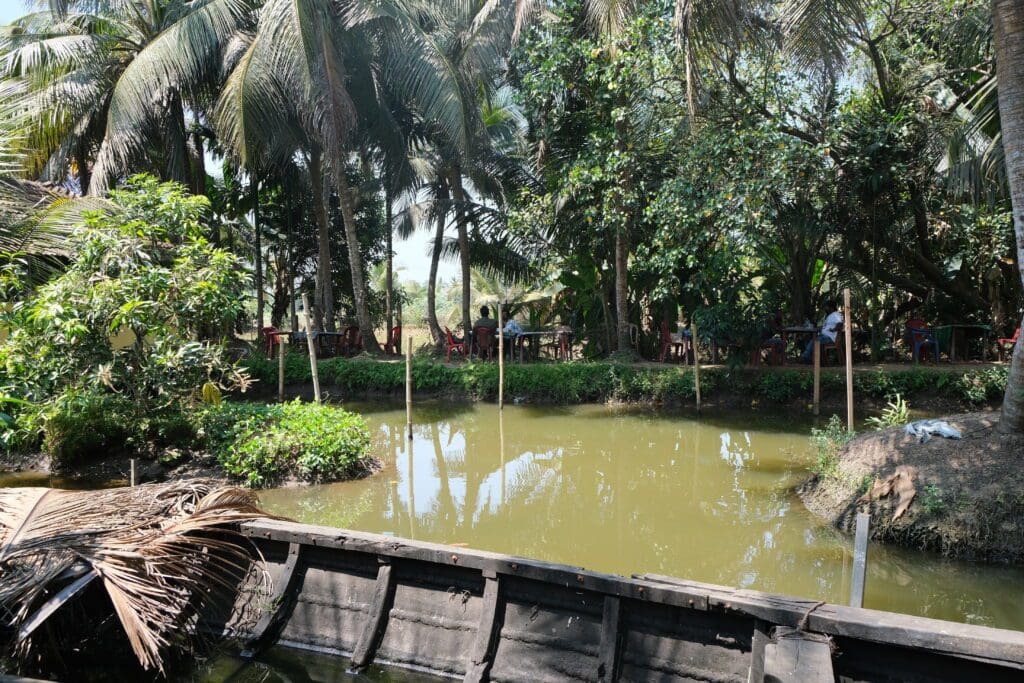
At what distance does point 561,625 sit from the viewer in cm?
450

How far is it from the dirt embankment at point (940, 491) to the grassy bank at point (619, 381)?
15.3 ft

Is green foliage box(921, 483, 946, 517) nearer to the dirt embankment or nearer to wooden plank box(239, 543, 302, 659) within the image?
the dirt embankment

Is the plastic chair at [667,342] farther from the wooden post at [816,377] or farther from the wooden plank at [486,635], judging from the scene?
the wooden plank at [486,635]

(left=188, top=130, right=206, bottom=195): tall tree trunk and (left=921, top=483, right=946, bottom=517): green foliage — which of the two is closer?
(left=921, top=483, right=946, bottom=517): green foliage

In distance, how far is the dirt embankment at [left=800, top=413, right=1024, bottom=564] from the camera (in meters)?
6.53

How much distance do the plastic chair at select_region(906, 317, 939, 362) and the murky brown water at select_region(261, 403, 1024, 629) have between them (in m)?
3.62

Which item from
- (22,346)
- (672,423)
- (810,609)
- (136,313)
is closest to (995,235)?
(672,423)

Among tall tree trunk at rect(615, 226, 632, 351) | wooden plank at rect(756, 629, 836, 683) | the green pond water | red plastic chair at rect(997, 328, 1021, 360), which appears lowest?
the green pond water

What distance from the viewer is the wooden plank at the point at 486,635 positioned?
4.44 meters

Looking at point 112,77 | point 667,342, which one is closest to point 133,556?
point 667,342

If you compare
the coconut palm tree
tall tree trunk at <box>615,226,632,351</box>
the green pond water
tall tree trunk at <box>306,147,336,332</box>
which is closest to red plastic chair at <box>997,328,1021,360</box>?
the green pond water

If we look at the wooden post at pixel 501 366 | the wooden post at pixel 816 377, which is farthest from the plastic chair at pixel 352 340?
the wooden post at pixel 816 377

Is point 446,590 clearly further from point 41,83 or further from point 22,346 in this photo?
point 41,83

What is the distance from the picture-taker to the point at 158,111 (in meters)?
16.9
